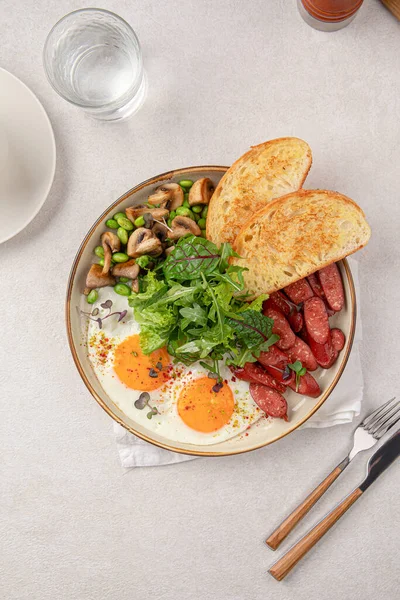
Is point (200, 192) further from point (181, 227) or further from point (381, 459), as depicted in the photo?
point (381, 459)

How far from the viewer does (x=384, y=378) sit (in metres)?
2.27

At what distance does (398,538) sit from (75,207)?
6.94 feet

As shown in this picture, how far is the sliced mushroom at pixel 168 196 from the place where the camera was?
2045mm

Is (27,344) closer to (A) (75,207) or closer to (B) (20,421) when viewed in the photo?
(B) (20,421)

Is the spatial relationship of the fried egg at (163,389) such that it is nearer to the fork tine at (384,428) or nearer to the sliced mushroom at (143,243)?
the sliced mushroom at (143,243)

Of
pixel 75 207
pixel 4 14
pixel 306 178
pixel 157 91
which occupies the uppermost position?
pixel 4 14

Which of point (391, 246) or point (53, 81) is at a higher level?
point (53, 81)

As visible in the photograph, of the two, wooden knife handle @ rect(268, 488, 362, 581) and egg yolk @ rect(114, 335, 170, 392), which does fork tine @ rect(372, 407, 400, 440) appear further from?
egg yolk @ rect(114, 335, 170, 392)

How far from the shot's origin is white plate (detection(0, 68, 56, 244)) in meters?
2.05

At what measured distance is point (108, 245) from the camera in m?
2.09

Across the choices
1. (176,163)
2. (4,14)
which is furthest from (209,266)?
(4,14)

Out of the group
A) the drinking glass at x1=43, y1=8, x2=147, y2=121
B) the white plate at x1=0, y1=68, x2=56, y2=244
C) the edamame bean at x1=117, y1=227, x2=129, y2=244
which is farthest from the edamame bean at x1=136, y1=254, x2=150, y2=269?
the drinking glass at x1=43, y1=8, x2=147, y2=121

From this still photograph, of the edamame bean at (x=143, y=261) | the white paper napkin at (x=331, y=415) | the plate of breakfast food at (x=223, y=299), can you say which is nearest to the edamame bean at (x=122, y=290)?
the plate of breakfast food at (x=223, y=299)

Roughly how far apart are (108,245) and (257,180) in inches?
26.1
